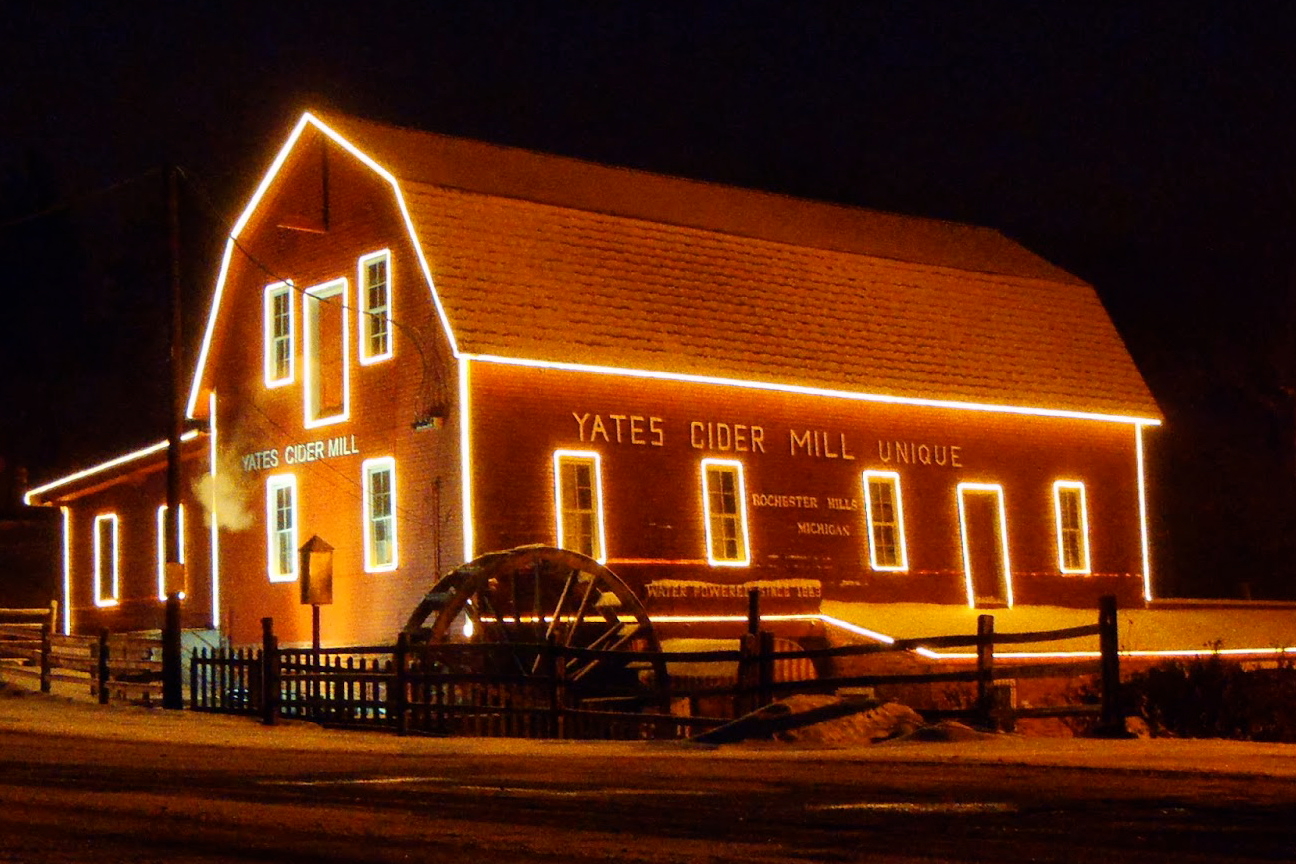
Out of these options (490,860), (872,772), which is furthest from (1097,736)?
(490,860)

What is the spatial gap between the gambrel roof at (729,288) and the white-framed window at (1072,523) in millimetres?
1555

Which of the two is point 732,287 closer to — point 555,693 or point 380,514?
point 380,514

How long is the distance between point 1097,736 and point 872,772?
5.31 m

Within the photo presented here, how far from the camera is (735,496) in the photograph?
31406 millimetres

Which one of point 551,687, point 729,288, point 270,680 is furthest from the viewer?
point 729,288

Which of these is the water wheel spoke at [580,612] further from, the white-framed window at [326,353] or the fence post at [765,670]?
the fence post at [765,670]

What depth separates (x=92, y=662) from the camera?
1145 inches

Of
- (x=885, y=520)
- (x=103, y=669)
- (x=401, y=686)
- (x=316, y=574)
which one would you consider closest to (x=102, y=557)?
(x=103, y=669)

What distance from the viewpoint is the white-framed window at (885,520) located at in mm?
33188

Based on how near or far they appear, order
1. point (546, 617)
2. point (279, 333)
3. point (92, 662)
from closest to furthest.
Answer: point (546, 617) < point (92, 662) < point (279, 333)

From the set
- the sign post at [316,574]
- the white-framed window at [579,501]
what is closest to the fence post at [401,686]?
the sign post at [316,574]

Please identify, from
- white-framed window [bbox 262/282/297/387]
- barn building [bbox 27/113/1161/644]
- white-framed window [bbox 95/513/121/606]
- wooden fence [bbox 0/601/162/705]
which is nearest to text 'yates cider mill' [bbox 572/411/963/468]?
barn building [bbox 27/113/1161/644]

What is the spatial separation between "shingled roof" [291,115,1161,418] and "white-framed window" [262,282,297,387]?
11.0ft

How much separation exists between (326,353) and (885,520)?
10178 mm
